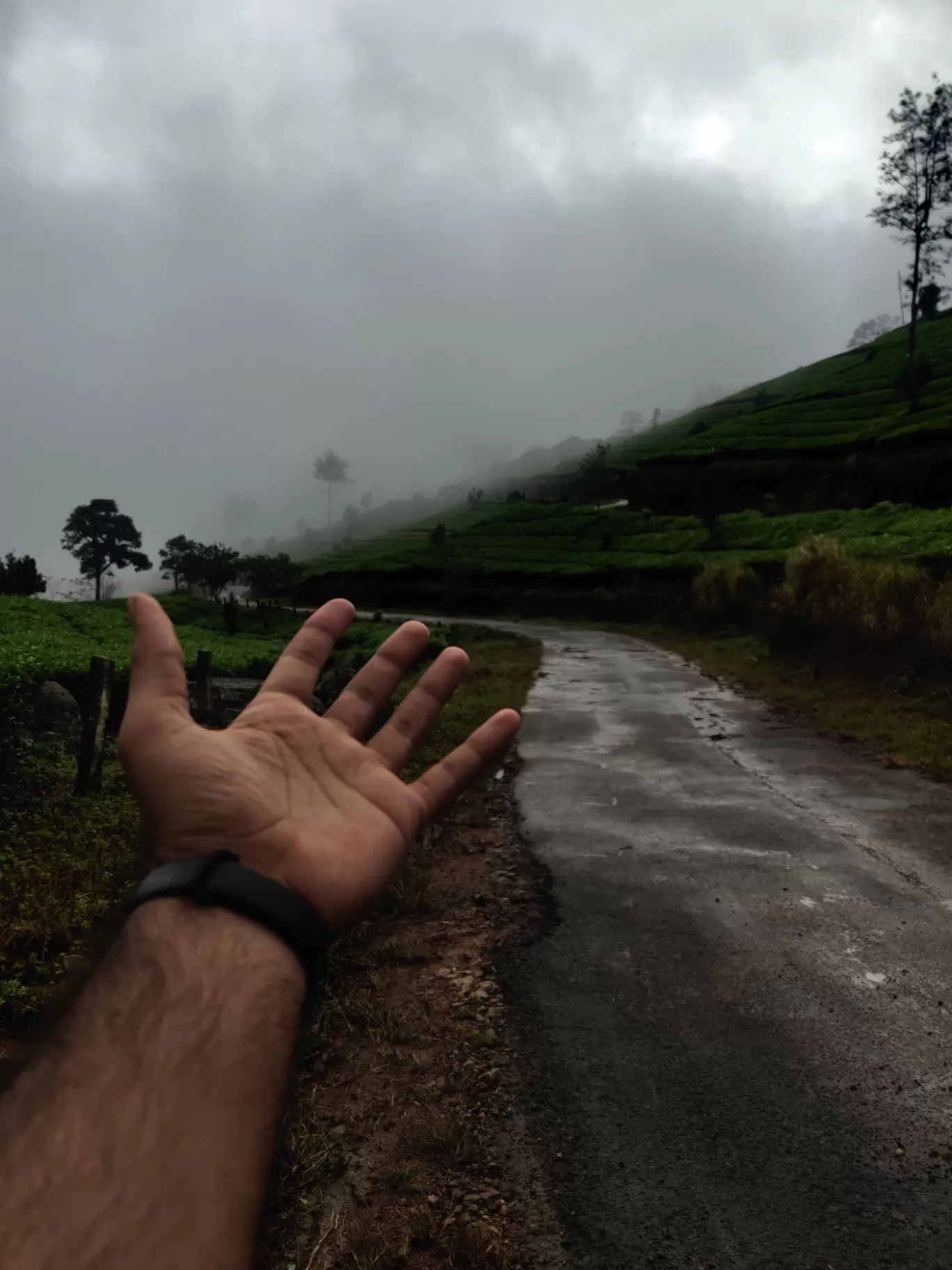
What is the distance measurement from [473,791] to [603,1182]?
5329mm

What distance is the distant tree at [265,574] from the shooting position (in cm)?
3278

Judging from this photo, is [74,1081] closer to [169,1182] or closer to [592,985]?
[169,1182]

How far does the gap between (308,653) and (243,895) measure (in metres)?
0.99

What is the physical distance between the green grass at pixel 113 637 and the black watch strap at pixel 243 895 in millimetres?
5376

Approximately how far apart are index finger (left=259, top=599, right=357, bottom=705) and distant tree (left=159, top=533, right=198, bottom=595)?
102 feet

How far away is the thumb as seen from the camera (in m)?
1.99

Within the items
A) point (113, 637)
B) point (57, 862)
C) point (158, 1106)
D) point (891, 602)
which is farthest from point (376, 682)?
point (113, 637)

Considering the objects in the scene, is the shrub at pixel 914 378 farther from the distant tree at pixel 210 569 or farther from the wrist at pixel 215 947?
the wrist at pixel 215 947

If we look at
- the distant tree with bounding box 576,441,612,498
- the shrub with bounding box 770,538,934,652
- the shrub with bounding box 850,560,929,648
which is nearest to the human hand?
the shrub with bounding box 770,538,934,652

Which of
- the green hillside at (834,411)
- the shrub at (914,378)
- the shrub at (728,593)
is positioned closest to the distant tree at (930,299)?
the green hillside at (834,411)

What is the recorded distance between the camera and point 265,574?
3288cm

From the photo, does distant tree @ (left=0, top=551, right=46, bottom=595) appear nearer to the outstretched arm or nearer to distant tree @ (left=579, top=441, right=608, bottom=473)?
the outstretched arm

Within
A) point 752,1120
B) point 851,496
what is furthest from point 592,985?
point 851,496

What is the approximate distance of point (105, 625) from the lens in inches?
724
